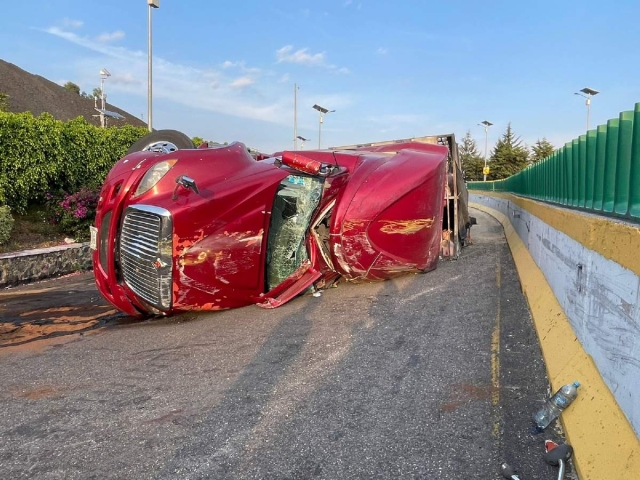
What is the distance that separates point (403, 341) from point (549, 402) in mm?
1563

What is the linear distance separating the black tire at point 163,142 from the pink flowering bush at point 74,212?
13.2ft

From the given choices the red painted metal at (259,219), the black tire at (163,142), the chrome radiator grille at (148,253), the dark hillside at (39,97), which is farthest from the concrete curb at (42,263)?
the dark hillside at (39,97)

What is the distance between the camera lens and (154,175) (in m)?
5.02

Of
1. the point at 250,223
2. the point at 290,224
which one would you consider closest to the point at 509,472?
the point at 250,223

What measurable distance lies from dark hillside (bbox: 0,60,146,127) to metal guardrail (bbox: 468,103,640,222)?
1757 inches

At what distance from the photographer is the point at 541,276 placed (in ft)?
17.2

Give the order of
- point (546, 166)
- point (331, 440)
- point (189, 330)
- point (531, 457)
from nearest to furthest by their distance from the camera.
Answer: point (531, 457), point (331, 440), point (189, 330), point (546, 166)

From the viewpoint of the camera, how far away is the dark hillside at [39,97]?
4547 centimetres

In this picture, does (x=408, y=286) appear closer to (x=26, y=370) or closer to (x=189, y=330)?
(x=189, y=330)

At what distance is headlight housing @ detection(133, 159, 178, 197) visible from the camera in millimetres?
4965

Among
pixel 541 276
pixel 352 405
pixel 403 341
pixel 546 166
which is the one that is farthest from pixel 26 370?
pixel 546 166

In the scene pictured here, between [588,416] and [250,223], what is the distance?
3.67 m

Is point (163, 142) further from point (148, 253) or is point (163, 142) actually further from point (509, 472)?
point (509, 472)

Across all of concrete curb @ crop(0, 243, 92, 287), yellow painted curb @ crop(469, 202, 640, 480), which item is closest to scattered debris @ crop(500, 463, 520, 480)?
yellow painted curb @ crop(469, 202, 640, 480)
